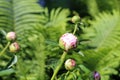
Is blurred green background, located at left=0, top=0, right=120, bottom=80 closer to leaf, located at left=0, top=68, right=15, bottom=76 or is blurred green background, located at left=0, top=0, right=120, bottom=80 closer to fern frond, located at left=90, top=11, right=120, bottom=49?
fern frond, located at left=90, top=11, right=120, bottom=49

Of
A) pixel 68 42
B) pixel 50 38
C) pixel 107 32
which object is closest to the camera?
pixel 68 42

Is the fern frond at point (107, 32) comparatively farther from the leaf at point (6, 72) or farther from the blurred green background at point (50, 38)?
the leaf at point (6, 72)

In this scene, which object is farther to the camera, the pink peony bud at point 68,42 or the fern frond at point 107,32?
the fern frond at point 107,32

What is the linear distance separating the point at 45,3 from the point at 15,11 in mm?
679

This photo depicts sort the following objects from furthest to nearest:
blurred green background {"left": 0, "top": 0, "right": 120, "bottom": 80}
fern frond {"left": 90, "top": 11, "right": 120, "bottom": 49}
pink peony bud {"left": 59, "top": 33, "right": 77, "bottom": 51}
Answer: fern frond {"left": 90, "top": 11, "right": 120, "bottom": 49}
blurred green background {"left": 0, "top": 0, "right": 120, "bottom": 80}
pink peony bud {"left": 59, "top": 33, "right": 77, "bottom": 51}

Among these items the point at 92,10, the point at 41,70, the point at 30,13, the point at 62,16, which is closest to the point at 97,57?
the point at 41,70

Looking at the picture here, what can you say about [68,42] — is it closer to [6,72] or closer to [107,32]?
[6,72]

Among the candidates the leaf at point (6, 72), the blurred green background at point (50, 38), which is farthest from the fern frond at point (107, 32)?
the leaf at point (6, 72)

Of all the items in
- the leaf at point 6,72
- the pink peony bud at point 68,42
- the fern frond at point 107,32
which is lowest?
the fern frond at point 107,32

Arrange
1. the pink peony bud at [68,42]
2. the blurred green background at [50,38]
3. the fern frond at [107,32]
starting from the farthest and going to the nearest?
the fern frond at [107,32] → the blurred green background at [50,38] → the pink peony bud at [68,42]

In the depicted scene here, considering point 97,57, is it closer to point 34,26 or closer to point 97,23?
point 34,26

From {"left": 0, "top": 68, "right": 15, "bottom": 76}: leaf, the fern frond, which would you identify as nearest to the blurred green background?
the fern frond

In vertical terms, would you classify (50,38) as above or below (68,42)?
below

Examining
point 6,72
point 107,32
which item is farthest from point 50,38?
point 6,72
